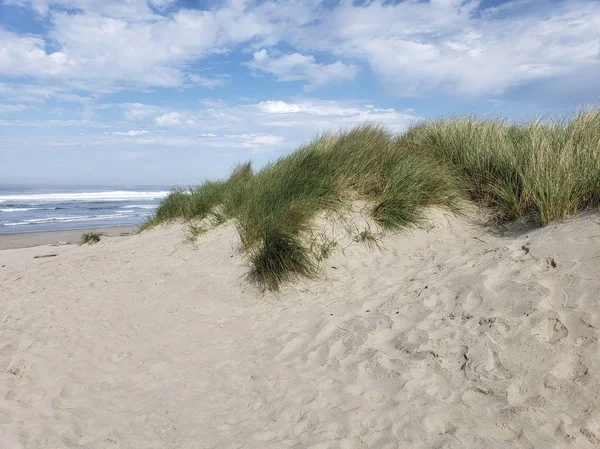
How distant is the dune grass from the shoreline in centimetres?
783

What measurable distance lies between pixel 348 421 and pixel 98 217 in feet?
73.6

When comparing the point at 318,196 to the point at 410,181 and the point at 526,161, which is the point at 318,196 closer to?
the point at 410,181

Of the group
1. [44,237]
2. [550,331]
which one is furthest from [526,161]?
[44,237]

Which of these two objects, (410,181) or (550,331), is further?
(410,181)

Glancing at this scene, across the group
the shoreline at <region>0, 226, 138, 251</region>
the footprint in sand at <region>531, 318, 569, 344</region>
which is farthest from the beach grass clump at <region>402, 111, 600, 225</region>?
the shoreline at <region>0, 226, 138, 251</region>

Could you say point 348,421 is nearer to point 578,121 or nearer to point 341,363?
point 341,363

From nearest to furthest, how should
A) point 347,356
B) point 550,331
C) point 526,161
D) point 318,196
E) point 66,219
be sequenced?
point 550,331 < point 347,356 < point 526,161 < point 318,196 < point 66,219

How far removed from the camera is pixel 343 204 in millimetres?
6973

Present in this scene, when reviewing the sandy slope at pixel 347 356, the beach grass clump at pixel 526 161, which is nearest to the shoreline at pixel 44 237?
the sandy slope at pixel 347 356

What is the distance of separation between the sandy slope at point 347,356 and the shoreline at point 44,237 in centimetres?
864

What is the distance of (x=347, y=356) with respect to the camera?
414 cm

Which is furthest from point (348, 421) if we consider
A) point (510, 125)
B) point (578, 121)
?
point (510, 125)

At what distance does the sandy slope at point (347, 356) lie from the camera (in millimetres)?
3088

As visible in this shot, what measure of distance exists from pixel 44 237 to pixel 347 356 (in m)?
14.7
